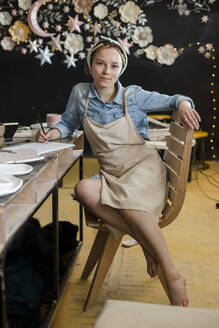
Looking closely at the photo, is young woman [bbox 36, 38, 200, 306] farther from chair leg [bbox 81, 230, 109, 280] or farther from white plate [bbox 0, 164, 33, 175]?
white plate [bbox 0, 164, 33, 175]

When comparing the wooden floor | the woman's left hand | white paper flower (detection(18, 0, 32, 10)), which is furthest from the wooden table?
white paper flower (detection(18, 0, 32, 10))

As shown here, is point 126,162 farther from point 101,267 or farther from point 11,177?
point 11,177

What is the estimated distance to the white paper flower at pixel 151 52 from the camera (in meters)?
5.15

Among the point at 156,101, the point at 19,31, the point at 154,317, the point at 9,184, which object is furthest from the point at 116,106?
the point at 19,31

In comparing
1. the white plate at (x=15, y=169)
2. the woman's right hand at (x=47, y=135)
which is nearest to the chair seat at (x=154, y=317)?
the white plate at (x=15, y=169)

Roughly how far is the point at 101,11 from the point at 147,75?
1.03 metres

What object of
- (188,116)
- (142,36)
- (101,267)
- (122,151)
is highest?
(142,36)

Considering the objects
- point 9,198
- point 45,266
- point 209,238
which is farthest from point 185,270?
point 9,198

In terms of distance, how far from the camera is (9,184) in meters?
1.12

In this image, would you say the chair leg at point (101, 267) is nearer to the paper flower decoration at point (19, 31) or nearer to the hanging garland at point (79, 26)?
the hanging garland at point (79, 26)

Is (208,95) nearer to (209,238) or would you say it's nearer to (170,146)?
(209,238)

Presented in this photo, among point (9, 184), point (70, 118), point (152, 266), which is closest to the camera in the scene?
point (9, 184)

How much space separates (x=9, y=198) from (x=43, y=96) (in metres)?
4.57

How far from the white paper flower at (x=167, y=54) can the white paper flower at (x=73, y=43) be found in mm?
1042
